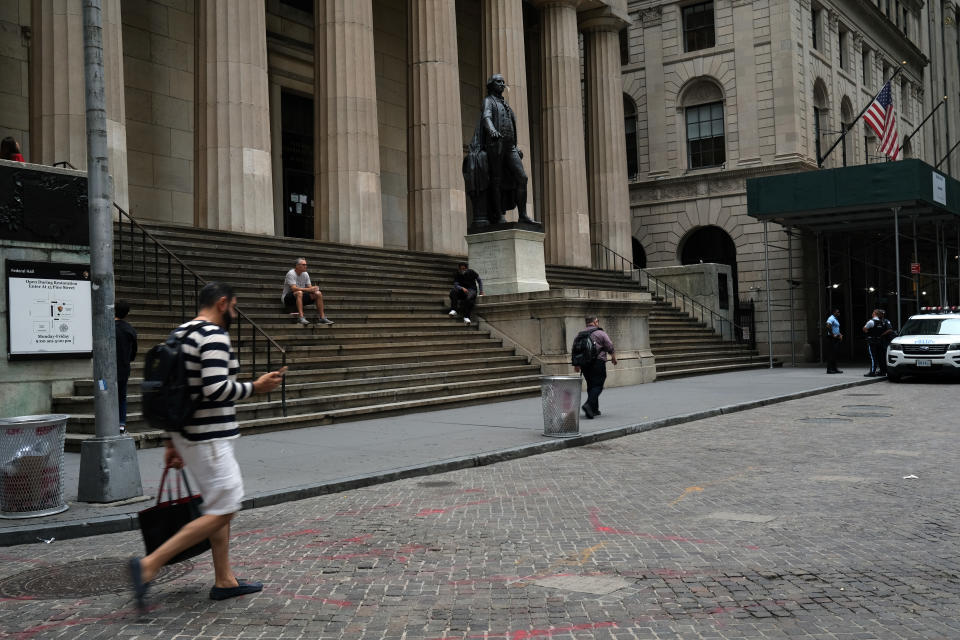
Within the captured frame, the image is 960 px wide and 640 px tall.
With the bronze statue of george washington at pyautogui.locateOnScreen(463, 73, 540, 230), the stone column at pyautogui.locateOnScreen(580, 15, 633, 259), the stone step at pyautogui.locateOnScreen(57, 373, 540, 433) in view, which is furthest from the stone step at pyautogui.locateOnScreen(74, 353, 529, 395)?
the stone column at pyautogui.locateOnScreen(580, 15, 633, 259)

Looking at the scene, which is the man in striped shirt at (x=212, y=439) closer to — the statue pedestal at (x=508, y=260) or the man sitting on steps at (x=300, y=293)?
the man sitting on steps at (x=300, y=293)

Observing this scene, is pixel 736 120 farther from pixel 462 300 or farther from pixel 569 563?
pixel 569 563

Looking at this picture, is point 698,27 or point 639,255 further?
point 639,255

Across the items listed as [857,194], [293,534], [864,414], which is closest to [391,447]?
[293,534]

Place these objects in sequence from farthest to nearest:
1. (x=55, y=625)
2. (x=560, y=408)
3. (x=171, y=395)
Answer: (x=560, y=408)
(x=171, y=395)
(x=55, y=625)

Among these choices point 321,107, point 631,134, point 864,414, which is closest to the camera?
point 864,414

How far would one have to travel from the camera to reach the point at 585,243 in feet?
101

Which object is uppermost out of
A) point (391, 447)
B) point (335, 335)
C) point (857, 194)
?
point (857, 194)

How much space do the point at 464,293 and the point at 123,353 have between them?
32.9ft

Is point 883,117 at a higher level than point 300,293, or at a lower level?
higher

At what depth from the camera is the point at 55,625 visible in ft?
15.9

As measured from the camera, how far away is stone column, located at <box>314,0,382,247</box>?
890 inches

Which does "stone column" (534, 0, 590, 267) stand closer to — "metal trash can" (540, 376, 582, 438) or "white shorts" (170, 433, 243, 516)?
"metal trash can" (540, 376, 582, 438)

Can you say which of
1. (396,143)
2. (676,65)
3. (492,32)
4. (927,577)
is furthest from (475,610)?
(676,65)
